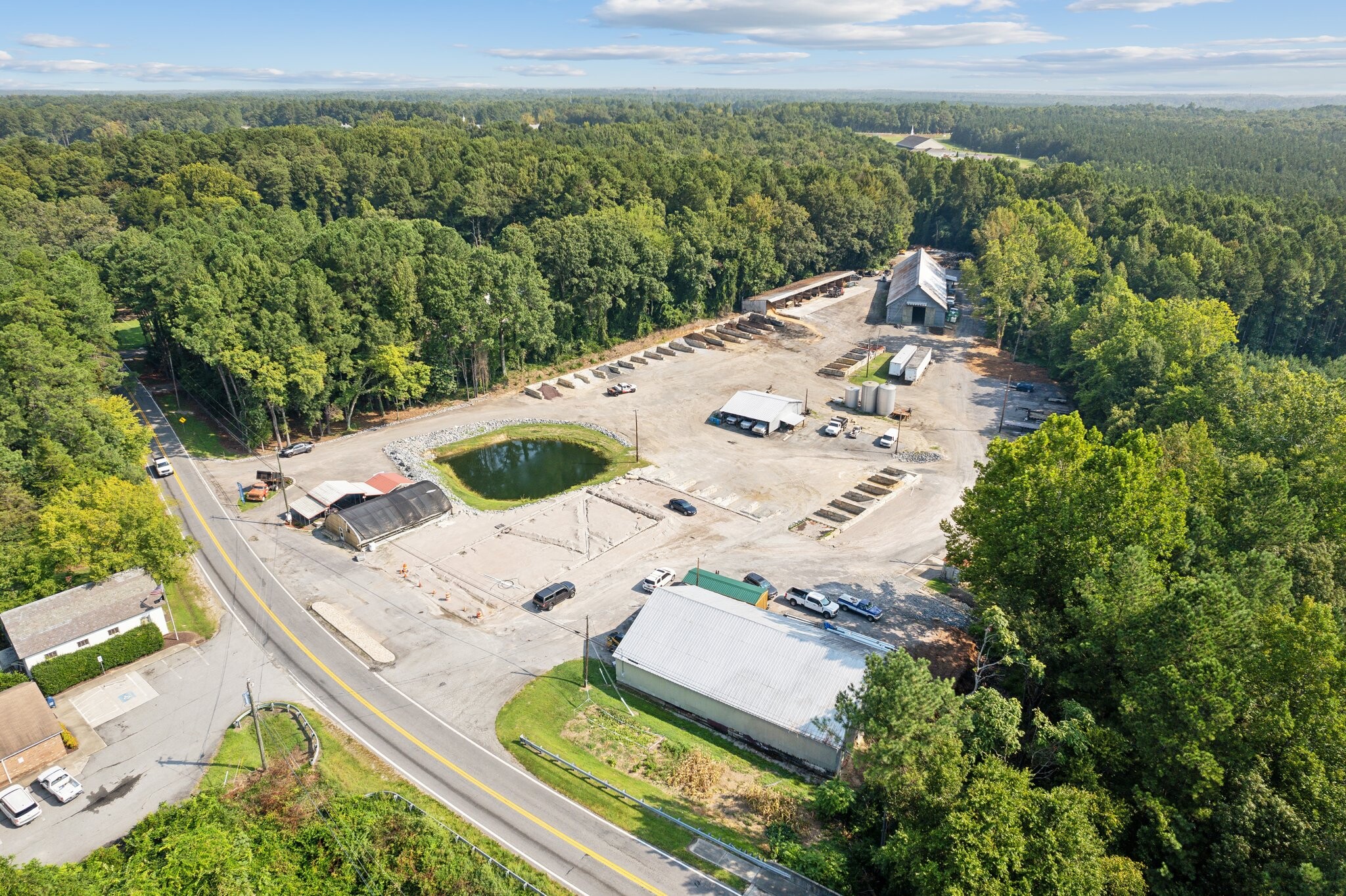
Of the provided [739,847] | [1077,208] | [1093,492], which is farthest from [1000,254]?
[739,847]

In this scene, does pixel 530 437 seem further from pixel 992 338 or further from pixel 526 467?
pixel 992 338

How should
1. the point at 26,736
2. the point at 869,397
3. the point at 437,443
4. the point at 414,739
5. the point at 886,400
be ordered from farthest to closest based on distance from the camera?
1. the point at 869,397
2. the point at 886,400
3. the point at 437,443
4. the point at 414,739
5. the point at 26,736

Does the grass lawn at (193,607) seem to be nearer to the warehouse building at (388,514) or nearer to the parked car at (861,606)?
the warehouse building at (388,514)

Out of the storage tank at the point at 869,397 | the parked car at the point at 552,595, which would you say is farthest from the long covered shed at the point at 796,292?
the parked car at the point at 552,595

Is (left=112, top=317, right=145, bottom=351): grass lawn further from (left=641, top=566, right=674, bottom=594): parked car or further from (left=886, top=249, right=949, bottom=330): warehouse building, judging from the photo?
(left=886, top=249, right=949, bottom=330): warehouse building

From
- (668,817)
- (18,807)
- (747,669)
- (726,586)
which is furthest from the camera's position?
(726,586)

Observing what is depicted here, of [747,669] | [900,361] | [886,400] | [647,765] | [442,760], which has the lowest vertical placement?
[442,760]

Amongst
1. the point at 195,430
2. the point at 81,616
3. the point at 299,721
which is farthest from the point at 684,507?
the point at 195,430
